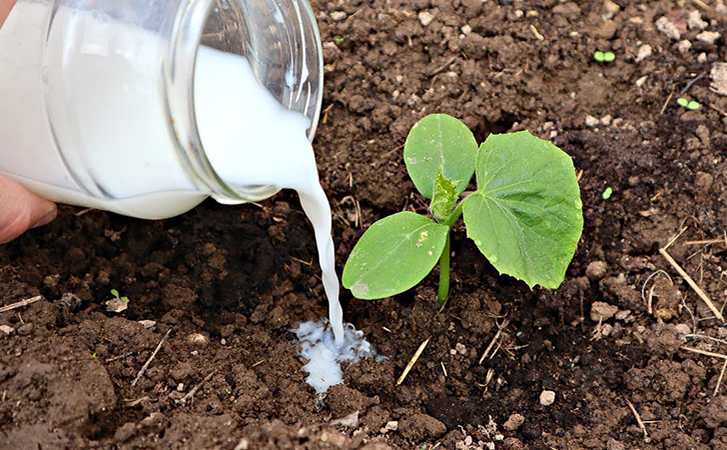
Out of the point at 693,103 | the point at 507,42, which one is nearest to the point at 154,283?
the point at 507,42

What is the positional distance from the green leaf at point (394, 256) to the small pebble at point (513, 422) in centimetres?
50

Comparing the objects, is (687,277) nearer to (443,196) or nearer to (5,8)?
(443,196)

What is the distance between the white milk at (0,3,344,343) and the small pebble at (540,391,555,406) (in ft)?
2.48

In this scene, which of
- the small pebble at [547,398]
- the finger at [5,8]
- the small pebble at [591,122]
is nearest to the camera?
the finger at [5,8]

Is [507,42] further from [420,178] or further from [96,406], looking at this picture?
[96,406]

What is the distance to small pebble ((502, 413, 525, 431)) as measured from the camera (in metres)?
1.92

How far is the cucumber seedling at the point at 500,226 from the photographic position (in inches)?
69.1

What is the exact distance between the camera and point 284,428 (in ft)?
5.57

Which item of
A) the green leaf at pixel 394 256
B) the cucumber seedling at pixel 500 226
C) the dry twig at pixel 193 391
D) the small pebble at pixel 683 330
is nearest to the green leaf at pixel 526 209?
the cucumber seedling at pixel 500 226

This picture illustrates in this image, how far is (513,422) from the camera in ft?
6.33

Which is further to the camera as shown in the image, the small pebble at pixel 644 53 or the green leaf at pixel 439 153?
the small pebble at pixel 644 53

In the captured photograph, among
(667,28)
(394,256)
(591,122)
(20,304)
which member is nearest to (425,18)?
(591,122)

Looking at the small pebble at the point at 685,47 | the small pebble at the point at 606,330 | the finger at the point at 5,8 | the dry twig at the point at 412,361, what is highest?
the finger at the point at 5,8

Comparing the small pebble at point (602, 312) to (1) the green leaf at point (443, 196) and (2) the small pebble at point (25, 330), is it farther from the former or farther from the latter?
(2) the small pebble at point (25, 330)
